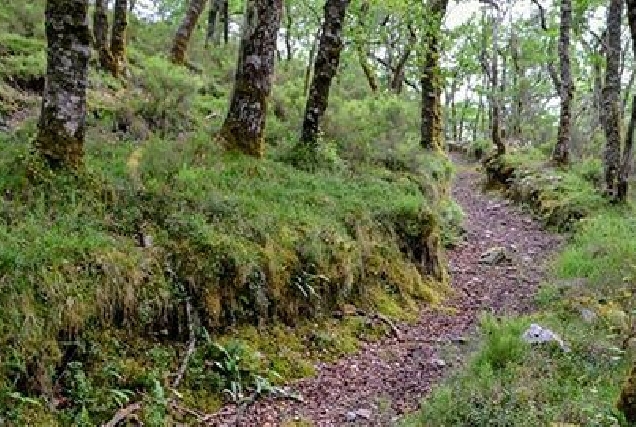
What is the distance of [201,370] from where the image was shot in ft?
19.0

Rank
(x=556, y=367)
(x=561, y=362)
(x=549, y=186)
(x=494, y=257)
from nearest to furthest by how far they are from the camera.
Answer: (x=556, y=367), (x=561, y=362), (x=494, y=257), (x=549, y=186)

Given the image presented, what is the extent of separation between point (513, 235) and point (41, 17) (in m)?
10.3

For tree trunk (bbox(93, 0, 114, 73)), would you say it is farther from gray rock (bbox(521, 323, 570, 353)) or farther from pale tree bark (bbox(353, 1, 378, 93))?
gray rock (bbox(521, 323, 570, 353))

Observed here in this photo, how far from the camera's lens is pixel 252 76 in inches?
366

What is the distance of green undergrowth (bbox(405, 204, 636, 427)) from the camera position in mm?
5145

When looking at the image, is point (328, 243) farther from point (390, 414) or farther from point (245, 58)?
point (245, 58)

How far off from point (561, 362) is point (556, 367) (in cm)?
14

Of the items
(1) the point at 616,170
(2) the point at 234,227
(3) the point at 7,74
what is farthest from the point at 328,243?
(1) the point at 616,170

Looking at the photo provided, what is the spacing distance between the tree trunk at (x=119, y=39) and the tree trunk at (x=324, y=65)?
355cm

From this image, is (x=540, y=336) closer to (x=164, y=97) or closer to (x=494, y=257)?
(x=494, y=257)

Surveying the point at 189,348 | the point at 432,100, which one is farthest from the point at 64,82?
the point at 432,100

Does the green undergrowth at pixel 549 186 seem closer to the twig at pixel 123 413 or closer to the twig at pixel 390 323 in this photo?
the twig at pixel 390 323

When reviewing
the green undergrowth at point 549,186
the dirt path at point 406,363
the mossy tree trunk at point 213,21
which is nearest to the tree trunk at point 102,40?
the dirt path at point 406,363

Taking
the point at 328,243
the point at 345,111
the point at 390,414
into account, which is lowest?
the point at 390,414
